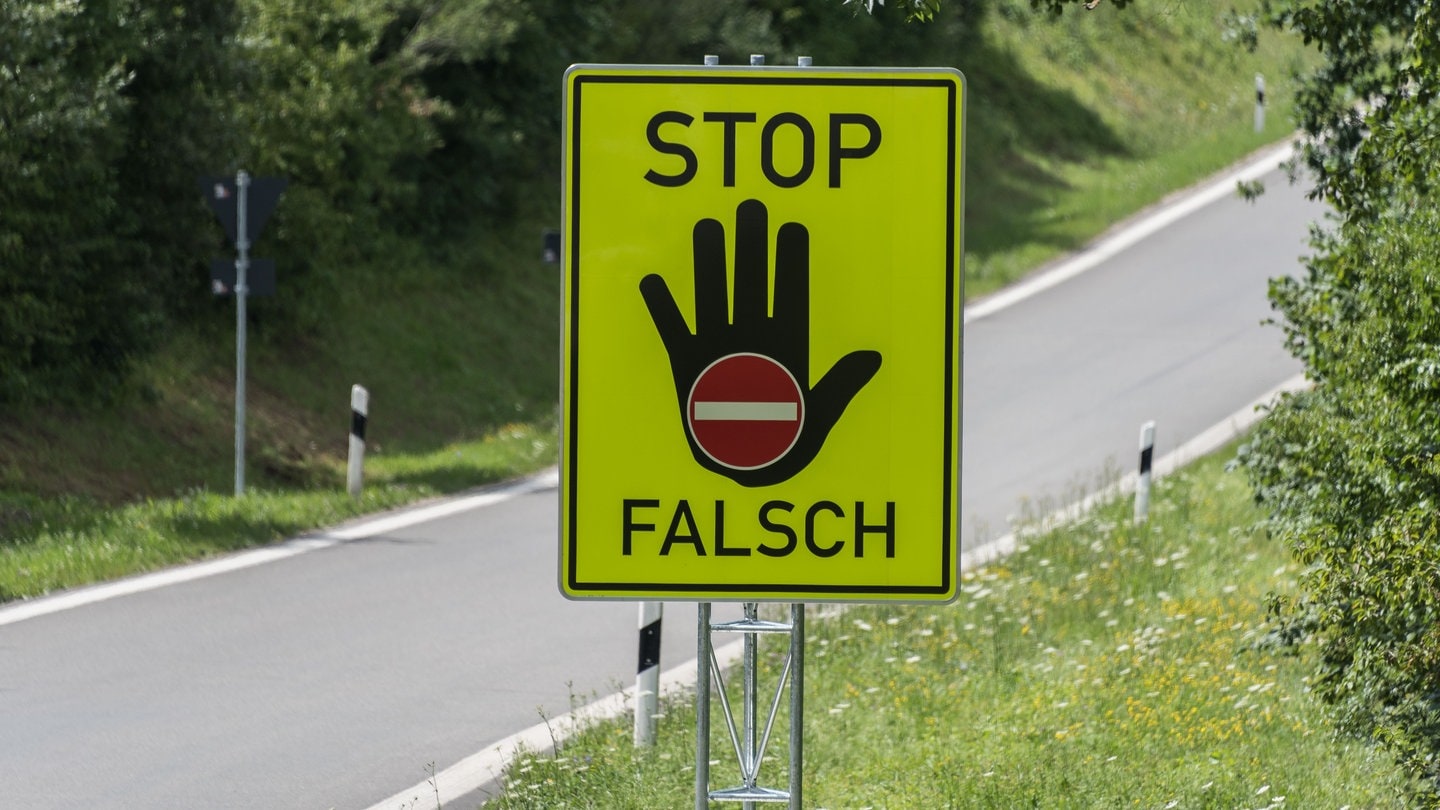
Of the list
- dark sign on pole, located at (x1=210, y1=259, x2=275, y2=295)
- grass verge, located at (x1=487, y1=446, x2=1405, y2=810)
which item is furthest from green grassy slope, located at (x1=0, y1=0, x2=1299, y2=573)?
grass verge, located at (x1=487, y1=446, x2=1405, y2=810)

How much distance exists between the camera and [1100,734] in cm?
825

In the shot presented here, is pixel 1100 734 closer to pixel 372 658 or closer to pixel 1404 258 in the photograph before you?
pixel 1404 258

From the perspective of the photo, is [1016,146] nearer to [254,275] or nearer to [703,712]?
[254,275]

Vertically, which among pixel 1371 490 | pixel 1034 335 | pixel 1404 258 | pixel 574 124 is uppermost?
pixel 574 124

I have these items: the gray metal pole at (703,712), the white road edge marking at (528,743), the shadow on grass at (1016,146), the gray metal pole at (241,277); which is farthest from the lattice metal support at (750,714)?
the shadow on grass at (1016,146)

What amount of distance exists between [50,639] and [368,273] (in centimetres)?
1411

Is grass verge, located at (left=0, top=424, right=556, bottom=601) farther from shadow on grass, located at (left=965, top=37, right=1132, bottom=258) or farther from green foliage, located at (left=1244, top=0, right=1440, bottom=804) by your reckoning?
shadow on grass, located at (left=965, top=37, right=1132, bottom=258)

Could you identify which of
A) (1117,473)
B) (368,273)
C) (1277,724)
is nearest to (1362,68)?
(1277,724)

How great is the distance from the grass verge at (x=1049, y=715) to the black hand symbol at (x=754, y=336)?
3.14 meters

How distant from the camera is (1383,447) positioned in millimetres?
6664

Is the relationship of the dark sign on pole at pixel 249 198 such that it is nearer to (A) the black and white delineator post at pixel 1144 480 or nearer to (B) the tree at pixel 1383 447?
(A) the black and white delineator post at pixel 1144 480

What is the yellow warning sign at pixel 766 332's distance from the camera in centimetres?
418

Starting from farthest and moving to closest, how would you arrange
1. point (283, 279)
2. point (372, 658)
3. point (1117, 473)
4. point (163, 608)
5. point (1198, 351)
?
point (1198, 351) → point (283, 279) → point (1117, 473) → point (163, 608) → point (372, 658)

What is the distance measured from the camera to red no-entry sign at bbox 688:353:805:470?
4.18m
